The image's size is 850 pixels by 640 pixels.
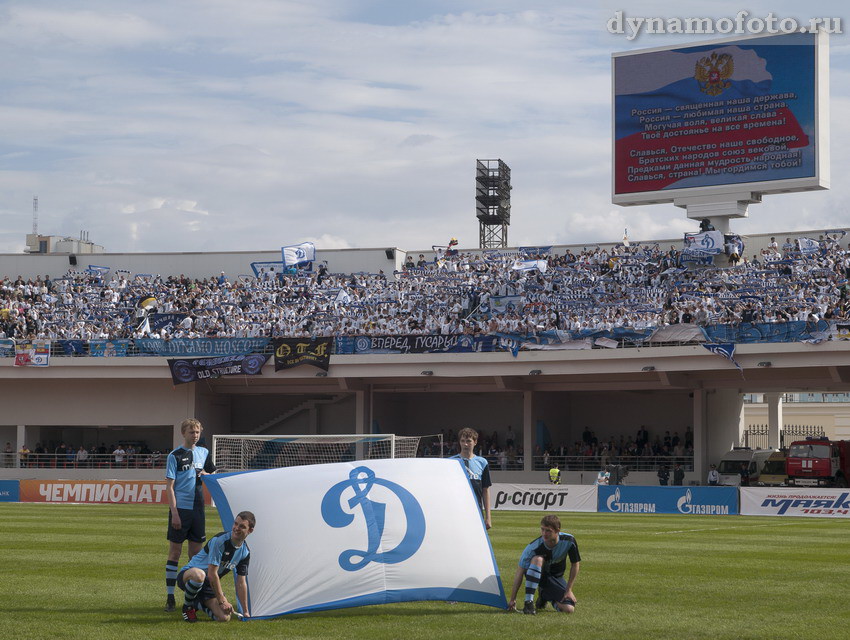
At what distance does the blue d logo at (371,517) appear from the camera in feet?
35.8

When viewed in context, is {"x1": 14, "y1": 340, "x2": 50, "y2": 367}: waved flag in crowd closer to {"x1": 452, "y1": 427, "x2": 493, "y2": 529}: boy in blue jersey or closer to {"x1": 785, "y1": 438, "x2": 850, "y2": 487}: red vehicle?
{"x1": 785, "y1": 438, "x2": 850, "y2": 487}: red vehicle

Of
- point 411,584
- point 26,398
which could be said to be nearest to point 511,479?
point 26,398

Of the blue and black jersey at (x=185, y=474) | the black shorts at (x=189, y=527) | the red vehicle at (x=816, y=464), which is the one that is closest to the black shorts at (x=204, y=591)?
the black shorts at (x=189, y=527)

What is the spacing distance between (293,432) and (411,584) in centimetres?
4618

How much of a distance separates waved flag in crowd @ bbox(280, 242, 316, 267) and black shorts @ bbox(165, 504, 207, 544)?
44421mm

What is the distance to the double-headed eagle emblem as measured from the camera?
46188 mm

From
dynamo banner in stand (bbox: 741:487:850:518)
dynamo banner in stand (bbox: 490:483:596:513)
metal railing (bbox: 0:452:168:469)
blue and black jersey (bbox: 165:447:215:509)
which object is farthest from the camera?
metal railing (bbox: 0:452:168:469)

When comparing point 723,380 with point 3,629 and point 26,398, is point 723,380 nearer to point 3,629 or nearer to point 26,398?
point 26,398

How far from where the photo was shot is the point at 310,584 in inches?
424

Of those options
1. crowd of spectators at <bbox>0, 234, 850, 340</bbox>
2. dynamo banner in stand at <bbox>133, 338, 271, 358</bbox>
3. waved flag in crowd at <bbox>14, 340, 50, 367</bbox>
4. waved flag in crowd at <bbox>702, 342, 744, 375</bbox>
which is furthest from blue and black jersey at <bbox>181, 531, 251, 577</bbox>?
waved flag in crowd at <bbox>14, 340, 50, 367</bbox>

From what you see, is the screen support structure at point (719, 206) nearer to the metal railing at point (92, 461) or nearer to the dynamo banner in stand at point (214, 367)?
the dynamo banner in stand at point (214, 367)

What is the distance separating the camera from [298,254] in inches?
2232

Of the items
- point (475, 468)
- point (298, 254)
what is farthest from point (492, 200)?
point (475, 468)

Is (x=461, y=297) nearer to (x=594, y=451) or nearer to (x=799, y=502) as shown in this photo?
(x=594, y=451)
